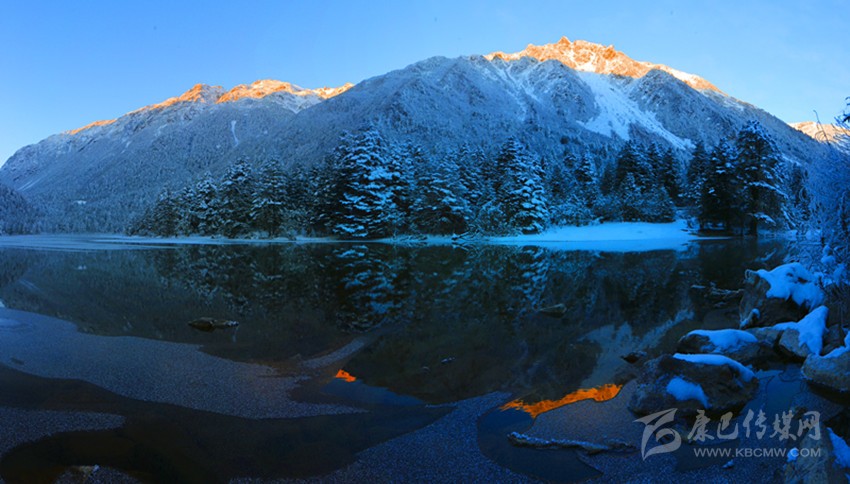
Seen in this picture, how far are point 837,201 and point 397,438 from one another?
854cm

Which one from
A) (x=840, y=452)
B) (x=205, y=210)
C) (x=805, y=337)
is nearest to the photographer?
(x=840, y=452)

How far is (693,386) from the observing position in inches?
237

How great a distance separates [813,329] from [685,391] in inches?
171

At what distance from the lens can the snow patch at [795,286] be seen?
31.7 ft

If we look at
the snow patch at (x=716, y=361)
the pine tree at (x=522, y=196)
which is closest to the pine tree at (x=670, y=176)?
the pine tree at (x=522, y=196)

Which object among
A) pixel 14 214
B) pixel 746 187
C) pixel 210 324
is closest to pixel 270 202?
pixel 210 324

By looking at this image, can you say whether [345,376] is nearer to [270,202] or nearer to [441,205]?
[441,205]

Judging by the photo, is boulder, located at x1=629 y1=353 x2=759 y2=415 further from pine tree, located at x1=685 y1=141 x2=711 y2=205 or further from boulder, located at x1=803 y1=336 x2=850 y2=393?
pine tree, located at x1=685 y1=141 x2=711 y2=205

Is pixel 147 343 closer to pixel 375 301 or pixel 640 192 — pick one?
pixel 375 301

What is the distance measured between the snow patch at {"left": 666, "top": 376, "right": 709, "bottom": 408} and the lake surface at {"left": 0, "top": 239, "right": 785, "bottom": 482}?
1261 millimetres

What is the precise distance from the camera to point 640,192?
57438mm

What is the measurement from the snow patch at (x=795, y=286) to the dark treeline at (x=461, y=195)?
1447 inches

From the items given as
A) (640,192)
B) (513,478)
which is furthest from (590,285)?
(640,192)

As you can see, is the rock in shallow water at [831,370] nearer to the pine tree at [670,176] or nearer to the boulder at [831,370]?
the boulder at [831,370]
